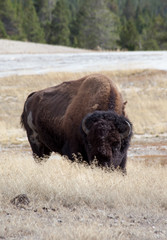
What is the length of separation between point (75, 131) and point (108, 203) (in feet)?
10.4

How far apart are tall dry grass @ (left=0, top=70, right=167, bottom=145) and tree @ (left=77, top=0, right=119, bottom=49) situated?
36276 millimetres

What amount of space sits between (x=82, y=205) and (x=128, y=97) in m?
19.5

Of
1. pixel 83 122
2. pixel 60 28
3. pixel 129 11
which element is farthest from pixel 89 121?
pixel 129 11

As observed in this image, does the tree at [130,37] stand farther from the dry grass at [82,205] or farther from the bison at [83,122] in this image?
the dry grass at [82,205]

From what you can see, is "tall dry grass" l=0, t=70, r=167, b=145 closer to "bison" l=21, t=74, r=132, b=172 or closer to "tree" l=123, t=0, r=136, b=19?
"bison" l=21, t=74, r=132, b=172

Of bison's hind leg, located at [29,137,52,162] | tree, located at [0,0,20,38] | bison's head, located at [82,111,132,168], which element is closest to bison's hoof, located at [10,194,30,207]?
bison's head, located at [82,111,132,168]

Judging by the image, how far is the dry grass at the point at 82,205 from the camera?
5.61 m

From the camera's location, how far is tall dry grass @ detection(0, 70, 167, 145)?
21.0 metres

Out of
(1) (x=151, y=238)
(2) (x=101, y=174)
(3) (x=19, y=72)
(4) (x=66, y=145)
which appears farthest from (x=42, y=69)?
(1) (x=151, y=238)

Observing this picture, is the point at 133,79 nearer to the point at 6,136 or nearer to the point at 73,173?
the point at 6,136

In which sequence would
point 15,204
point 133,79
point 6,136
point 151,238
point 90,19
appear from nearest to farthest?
1. point 151,238
2. point 15,204
3. point 6,136
4. point 133,79
5. point 90,19

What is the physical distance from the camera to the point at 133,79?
97.9ft

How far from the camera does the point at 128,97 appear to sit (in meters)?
26.2

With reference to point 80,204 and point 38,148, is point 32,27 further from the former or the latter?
point 80,204
